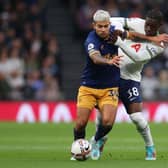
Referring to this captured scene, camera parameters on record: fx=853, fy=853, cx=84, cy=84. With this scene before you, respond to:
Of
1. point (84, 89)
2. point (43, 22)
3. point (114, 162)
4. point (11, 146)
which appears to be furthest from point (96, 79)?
point (43, 22)

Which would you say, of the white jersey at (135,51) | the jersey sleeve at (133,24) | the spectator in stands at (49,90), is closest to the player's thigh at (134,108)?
the white jersey at (135,51)

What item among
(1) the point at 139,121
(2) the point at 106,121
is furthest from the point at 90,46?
(1) the point at 139,121

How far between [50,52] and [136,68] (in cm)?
1075

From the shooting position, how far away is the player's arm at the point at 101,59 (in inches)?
456

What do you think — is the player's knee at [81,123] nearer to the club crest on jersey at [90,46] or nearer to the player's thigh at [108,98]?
the player's thigh at [108,98]

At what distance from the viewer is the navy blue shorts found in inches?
504

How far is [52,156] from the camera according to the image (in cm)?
1334

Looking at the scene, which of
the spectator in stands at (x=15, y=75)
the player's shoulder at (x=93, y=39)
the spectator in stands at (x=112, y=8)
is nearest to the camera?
the player's shoulder at (x=93, y=39)

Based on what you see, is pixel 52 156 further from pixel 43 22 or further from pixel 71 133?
pixel 43 22

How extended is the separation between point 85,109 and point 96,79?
485mm

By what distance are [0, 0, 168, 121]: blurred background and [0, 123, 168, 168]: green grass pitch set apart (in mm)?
1477

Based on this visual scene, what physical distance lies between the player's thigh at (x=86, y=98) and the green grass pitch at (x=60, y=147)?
31.9 inches

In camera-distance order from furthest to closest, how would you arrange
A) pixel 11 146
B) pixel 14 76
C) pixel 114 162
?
pixel 14 76, pixel 11 146, pixel 114 162

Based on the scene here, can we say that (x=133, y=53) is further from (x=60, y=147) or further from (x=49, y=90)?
(x=49, y=90)
